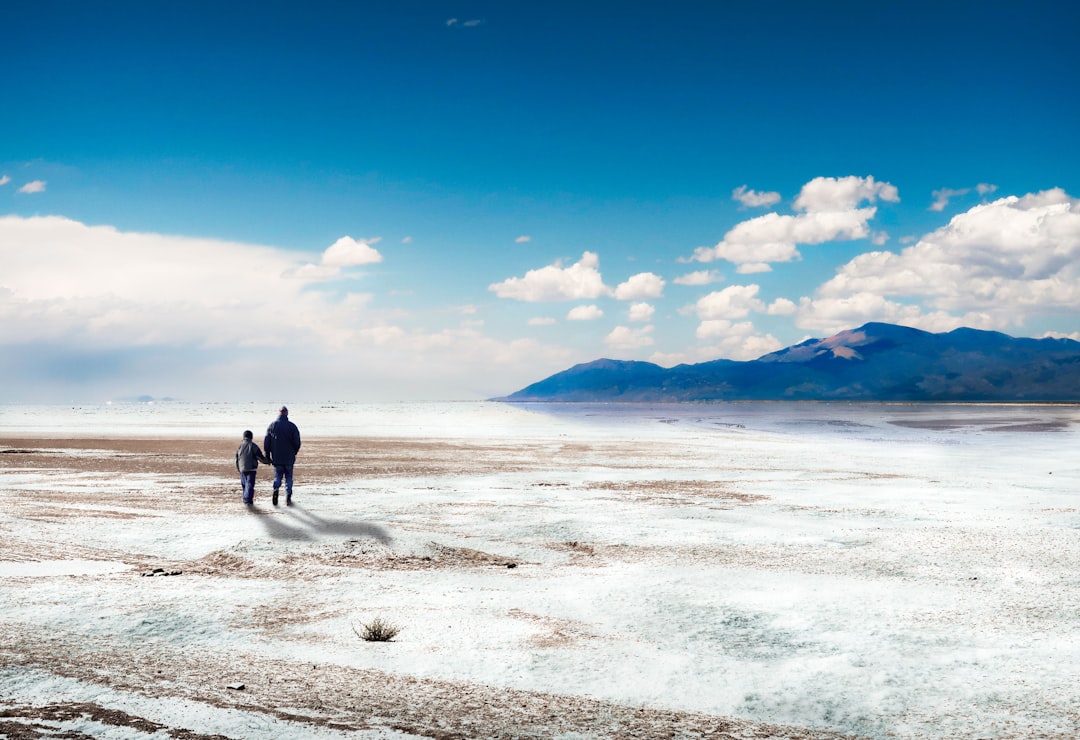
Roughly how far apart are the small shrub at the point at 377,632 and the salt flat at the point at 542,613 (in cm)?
21

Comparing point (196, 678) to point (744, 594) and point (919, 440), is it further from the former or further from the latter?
point (919, 440)

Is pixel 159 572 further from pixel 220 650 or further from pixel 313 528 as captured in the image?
pixel 220 650

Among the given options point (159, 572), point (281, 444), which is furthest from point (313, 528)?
Answer: point (281, 444)

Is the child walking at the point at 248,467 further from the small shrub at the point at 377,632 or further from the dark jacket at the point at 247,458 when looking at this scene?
the small shrub at the point at 377,632

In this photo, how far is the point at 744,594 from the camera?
1034 centimetres

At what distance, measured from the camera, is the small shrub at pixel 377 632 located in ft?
27.3

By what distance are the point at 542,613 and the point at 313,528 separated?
22.9 feet

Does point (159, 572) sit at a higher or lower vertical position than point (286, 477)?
lower

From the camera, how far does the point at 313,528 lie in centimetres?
1477

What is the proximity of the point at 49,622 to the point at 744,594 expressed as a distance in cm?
873

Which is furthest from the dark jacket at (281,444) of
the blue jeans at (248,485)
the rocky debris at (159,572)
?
the rocky debris at (159,572)

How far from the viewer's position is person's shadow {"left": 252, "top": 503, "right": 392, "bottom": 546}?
1388cm

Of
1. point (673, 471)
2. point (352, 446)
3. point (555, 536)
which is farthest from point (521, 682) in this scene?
point (352, 446)

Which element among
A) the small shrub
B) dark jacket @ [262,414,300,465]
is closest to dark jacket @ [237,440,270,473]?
dark jacket @ [262,414,300,465]
